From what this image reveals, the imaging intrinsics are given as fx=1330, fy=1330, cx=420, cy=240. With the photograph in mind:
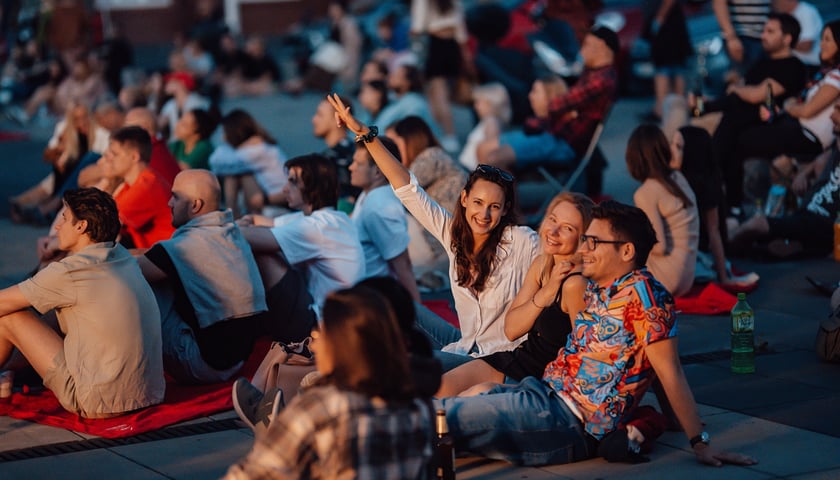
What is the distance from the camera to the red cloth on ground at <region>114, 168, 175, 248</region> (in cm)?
802

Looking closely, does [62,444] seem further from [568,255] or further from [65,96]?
[65,96]

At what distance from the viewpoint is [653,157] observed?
27.3 ft

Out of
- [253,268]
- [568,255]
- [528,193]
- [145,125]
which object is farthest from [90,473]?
[528,193]

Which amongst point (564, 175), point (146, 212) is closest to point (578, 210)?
point (146, 212)

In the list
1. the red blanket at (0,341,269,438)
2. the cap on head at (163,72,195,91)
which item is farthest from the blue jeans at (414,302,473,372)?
the cap on head at (163,72,195,91)

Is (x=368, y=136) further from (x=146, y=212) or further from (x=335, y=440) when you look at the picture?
(x=335, y=440)

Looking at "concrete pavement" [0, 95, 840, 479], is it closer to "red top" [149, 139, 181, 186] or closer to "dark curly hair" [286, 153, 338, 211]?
"dark curly hair" [286, 153, 338, 211]

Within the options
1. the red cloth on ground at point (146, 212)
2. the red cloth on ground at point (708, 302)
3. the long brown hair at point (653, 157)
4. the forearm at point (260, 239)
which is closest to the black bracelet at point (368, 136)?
the forearm at point (260, 239)

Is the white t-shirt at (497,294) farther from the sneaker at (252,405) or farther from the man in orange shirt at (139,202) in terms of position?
the man in orange shirt at (139,202)

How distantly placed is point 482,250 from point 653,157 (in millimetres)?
2633

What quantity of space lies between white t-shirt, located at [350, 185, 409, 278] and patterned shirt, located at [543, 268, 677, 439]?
9.19 ft

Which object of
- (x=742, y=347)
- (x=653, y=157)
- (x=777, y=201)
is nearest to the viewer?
(x=742, y=347)

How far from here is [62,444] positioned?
593 cm

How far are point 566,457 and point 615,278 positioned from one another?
0.75 meters
